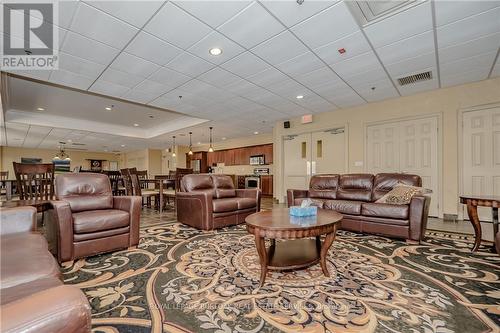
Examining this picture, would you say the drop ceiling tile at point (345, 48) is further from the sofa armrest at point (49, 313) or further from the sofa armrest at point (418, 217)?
the sofa armrest at point (49, 313)

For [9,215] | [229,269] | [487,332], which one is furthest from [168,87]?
[487,332]

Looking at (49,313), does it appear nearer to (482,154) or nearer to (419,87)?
(419,87)

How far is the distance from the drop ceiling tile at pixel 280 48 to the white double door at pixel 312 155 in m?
3.49

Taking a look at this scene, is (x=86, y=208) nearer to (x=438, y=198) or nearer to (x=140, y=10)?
(x=140, y=10)

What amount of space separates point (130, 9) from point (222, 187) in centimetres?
314

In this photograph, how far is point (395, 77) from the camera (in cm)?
418

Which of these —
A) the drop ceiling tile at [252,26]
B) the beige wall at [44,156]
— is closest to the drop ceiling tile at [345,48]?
the drop ceiling tile at [252,26]

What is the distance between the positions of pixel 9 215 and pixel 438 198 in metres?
6.59

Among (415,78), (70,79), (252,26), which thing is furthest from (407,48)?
(70,79)

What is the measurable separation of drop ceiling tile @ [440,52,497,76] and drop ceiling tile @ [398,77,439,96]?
38cm

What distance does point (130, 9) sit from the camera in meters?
2.40

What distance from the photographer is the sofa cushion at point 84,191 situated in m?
2.80

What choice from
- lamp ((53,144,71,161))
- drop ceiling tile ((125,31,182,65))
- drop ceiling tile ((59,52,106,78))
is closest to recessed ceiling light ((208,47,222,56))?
drop ceiling tile ((125,31,182,65))

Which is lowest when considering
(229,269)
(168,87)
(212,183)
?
(229,269)
